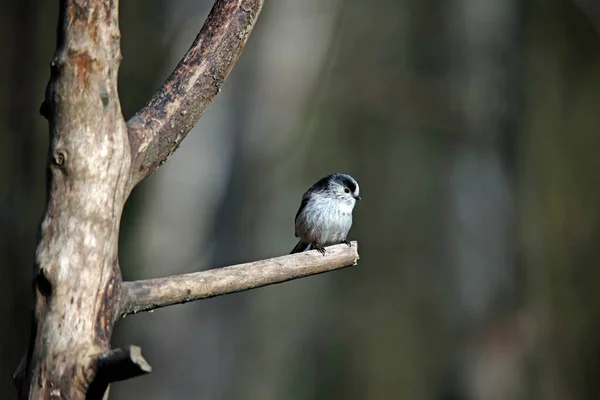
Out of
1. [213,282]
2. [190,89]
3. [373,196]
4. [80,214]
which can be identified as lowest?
[373,196]

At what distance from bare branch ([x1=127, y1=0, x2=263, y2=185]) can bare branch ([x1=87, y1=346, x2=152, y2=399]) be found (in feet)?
2.24

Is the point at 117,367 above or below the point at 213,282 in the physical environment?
below

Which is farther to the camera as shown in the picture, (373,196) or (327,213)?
(373,196)

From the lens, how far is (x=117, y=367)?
238 centimetres

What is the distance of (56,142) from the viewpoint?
265 cm

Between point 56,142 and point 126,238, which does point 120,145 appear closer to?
point 56,142

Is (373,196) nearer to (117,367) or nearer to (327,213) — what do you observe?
(327,213)

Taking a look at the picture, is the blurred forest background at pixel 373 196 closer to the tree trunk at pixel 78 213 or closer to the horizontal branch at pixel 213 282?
the horizontal branch at pixel 213 282

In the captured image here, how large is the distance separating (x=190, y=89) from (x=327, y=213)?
275 centimetres

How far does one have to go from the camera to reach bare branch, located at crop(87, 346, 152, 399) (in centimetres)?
228

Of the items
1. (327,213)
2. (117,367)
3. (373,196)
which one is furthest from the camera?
(373,196)

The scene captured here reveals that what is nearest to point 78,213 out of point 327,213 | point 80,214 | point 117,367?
point 80,214

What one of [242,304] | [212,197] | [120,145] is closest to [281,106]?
[212,197]

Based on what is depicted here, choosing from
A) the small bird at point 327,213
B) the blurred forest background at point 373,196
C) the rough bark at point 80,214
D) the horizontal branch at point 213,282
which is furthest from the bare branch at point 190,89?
the blurred forest background at point 373,196
